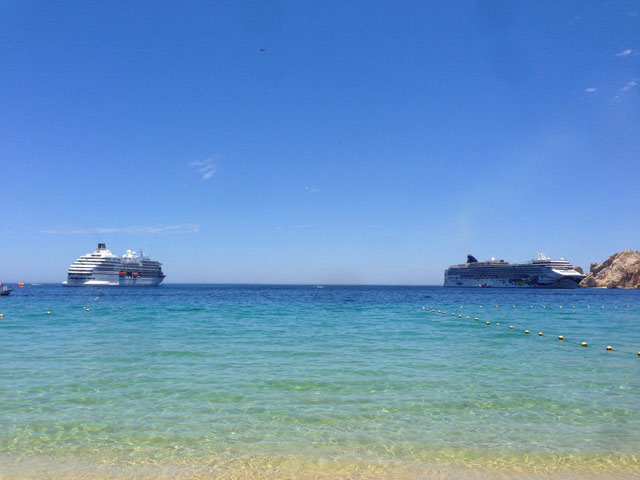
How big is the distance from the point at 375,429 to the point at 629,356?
43.5ft

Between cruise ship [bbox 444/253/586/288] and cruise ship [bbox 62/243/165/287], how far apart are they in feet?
359

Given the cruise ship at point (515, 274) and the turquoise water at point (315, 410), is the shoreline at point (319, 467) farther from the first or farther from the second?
the cruise ship at point (515, 274)

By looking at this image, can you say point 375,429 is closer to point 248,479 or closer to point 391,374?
point 248,479

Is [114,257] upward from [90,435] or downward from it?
upward

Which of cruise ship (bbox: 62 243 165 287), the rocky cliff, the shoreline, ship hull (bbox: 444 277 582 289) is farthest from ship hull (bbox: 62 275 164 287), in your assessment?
the rocky cliff

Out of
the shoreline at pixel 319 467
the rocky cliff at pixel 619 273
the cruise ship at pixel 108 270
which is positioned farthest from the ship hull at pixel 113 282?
the rocky cliff at pixel 619 273

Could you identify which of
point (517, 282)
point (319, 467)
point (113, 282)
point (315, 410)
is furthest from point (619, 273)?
point (319, 467)

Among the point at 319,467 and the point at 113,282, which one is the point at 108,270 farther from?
the point at 319,467

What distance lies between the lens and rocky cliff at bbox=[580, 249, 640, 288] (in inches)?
5709

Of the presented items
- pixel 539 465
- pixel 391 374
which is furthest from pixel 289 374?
pixel 539 465

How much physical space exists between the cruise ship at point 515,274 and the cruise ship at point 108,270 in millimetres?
109325

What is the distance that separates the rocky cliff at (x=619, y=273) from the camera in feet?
476

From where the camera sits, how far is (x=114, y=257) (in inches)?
4993

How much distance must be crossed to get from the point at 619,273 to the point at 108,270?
550ft
